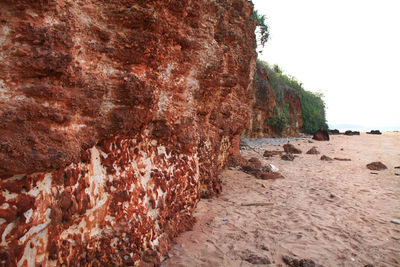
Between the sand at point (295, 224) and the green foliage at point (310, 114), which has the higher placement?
the green foliage at point (310, 114)

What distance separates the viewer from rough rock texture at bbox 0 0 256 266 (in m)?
1.64

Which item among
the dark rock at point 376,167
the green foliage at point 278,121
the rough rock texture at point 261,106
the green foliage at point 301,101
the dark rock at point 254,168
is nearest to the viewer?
the dark rock at point 254,168

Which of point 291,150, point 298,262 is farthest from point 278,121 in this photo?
point 298,262

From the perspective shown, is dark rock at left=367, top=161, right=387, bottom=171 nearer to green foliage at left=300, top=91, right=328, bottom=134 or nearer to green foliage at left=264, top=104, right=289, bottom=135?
green foliage at left=264, top=104, right=289, bottom=135

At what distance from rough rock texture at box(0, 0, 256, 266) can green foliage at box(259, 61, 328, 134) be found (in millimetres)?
17111

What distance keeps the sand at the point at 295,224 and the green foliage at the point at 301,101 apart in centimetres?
1463

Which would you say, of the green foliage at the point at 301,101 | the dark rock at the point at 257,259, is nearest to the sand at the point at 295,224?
the dark rock at the point at 257,259

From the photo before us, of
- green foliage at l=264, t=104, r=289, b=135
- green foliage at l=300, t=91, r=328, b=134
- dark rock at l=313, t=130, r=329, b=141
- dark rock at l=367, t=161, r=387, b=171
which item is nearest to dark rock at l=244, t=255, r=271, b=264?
dark rock at l=367, t=161, r=387, b=171

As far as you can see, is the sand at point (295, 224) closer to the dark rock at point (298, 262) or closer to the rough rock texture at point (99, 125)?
the dark rock at point (298, 262)

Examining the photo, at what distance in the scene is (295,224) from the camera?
146 inches

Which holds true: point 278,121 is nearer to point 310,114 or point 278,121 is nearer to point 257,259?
point 310,114

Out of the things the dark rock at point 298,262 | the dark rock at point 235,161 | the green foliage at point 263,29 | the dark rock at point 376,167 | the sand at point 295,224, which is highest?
the green foliage at point 263,29

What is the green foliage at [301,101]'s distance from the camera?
20625mm

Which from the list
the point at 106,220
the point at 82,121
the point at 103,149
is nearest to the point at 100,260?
the point at 106,220
